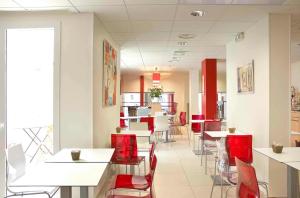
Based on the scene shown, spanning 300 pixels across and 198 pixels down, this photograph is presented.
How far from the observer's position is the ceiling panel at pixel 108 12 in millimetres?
3561

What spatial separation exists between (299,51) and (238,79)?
2839 mm

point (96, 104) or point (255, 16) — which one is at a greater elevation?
point (255, 16)

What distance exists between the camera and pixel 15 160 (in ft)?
10.2

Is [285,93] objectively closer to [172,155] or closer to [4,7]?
[172,155]

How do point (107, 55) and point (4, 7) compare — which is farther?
point (107, 55)

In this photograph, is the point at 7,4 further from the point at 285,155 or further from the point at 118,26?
the point at 285,155

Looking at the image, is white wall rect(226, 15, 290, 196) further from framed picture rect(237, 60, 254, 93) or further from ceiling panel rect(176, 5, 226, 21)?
ceiling panel rect(176, 5, 226, 21)

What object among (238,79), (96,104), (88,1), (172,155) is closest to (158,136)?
(172,155)

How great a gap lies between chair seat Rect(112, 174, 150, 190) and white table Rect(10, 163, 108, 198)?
0.38 meters

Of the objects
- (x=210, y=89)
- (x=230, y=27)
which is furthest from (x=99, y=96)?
(x=210, y=89)

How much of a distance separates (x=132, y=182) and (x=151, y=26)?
252 centimetres

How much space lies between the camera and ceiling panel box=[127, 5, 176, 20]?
3541mm

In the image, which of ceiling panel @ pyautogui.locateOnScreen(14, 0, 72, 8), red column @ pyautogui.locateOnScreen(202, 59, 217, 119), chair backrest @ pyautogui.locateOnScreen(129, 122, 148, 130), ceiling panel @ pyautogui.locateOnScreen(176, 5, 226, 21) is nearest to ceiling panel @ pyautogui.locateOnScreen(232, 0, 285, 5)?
ceiling panel @ pyautogui.locateOnScreen(176, 5, 226, 21)

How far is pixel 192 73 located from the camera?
11.5 meters
